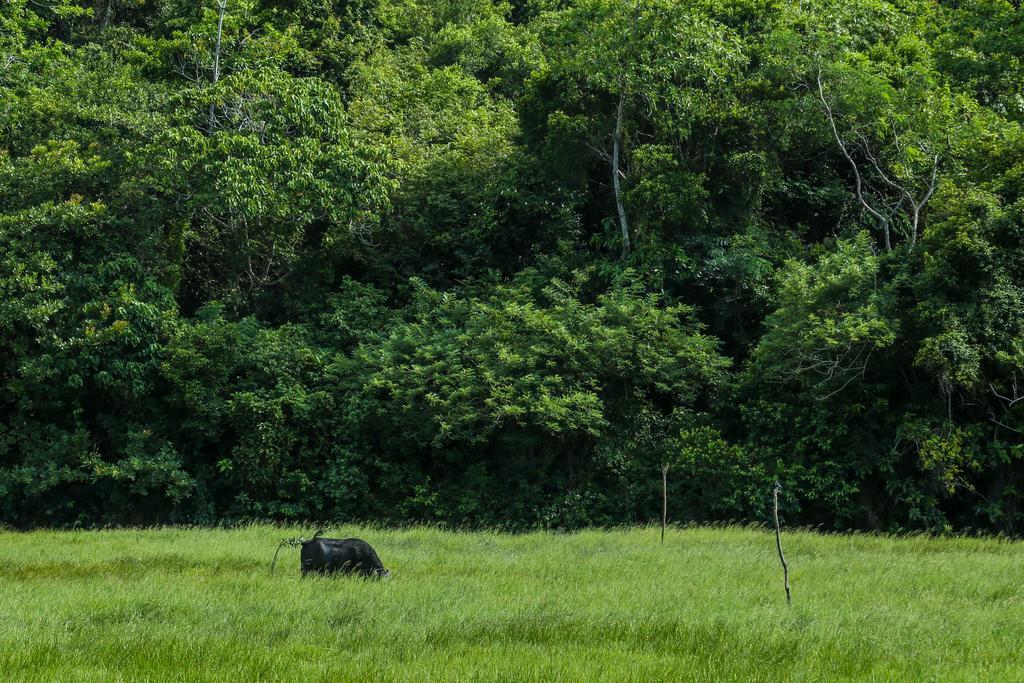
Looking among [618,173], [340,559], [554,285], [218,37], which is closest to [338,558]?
[340,559]

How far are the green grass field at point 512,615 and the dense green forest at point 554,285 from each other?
5773mm

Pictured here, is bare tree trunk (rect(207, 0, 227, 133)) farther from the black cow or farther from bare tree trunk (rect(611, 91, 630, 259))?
the black cow

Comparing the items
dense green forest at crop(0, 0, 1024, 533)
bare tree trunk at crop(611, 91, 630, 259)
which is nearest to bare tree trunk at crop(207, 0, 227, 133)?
dense green forest at crop(0, 0, 1024, 533)

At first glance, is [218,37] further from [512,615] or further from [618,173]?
[512,615]

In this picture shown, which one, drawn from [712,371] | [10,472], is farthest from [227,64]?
[712,371]

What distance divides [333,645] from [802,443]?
47.7 feet

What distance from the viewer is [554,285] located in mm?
23062

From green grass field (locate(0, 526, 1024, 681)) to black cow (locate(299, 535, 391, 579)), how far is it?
26 centimetres

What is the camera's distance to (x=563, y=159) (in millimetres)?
24562

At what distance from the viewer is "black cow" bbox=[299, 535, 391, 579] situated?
437 inches

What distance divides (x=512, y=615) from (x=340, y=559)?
3.24m

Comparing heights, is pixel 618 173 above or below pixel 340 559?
above

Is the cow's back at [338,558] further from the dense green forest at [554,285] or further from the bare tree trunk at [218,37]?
the bare tree trunk at [218,37]

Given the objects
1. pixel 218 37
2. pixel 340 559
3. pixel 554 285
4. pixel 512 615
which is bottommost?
pixel 340 559
